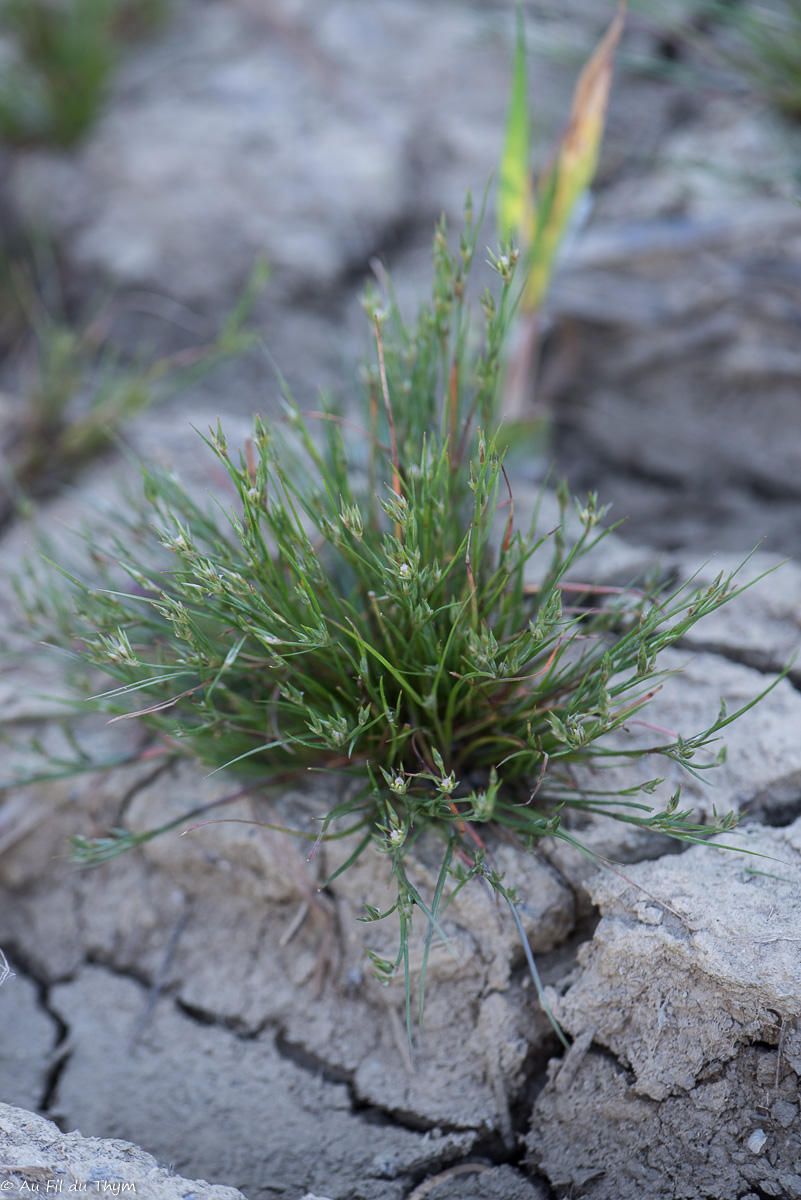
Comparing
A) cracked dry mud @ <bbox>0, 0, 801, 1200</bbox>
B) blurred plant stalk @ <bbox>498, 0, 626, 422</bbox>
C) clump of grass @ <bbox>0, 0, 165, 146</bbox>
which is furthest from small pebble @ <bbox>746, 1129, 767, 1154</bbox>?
clump of grass @ <bbox>0, 0, 165, 146</bbox>

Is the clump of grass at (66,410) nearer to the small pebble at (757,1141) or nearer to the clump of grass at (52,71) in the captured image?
the clump of grass at (52,71)

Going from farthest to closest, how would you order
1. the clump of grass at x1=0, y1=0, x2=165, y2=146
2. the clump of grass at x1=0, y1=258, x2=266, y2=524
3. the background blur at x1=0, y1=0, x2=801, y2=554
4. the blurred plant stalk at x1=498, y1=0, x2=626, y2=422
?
1. the clump of grass at x1=0, y1=0, x2=165, y2=146
2. the background blur at x1=0, y1=0, x2=801, y2=554
3. the clump of grass at x1=0, y1=258, x2=266, y2=524
4. the blurred plant stalk at x1=498, y1=0, x2=626, y2=422

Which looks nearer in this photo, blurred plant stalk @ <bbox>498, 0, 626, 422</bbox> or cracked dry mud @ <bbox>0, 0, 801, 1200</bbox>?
cracked dry mud @ <bbox>0, 0, 801, 1200</bbox>

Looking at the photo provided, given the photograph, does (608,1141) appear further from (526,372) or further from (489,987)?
(526,372)

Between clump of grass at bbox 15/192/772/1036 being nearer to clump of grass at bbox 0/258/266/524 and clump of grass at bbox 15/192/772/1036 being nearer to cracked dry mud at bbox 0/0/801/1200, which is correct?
cracked dry mud at bbox 0/0/801/1200

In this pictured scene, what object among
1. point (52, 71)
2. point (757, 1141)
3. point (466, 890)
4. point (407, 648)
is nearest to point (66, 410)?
point (52, 71)

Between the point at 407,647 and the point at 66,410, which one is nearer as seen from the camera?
the point at 407,647

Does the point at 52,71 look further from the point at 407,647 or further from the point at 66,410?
the point at 407,647
